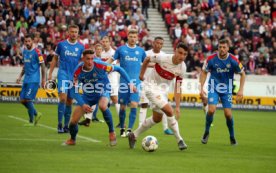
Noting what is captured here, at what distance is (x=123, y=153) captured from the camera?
12.0 metres

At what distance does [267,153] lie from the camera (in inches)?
508

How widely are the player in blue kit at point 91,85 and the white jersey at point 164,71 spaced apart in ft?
2.21

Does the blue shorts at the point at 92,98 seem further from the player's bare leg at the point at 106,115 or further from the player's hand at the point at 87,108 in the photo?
the player's hand at the point at 87,108

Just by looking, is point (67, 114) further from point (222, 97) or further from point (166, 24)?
point (166, 24)

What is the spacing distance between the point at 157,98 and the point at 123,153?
1371mm

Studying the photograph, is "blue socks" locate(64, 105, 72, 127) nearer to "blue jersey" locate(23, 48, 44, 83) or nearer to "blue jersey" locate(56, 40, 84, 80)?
"blue jersey" locate(56, 40, 84, 80)

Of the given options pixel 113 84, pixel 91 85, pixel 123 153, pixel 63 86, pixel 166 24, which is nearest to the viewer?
pixel 123 153

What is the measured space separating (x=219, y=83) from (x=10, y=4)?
64.2 feet

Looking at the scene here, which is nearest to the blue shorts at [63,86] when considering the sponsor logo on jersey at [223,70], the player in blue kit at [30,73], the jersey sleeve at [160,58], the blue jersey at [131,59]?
the blue jersey at [131,59]

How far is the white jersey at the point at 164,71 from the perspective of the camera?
42.7 ft

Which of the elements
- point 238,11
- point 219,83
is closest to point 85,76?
point 219,83

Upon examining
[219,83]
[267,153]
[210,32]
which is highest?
[210,32]

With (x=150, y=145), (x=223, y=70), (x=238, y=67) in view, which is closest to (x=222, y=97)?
(x=223, y=70)

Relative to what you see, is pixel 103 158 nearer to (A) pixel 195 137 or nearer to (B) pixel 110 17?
(A) pixel 195 137
